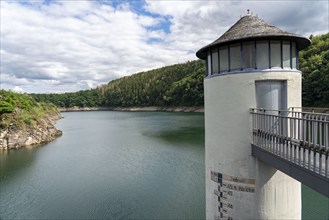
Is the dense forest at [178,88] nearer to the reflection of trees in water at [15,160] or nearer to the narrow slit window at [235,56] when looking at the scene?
the narrow slit window at [235,56]

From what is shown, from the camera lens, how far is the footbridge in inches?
152

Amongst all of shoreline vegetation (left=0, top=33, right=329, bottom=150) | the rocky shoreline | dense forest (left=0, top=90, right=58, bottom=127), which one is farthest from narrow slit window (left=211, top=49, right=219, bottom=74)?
the rocky shoreline

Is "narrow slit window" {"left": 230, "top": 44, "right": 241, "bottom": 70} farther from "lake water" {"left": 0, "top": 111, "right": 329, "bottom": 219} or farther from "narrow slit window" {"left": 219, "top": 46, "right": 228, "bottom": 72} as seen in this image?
"lake water" {"left": 0, "top": 111, "right": 329, "bottom": 219}

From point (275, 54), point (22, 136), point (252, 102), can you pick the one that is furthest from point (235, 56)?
point (22, 136)

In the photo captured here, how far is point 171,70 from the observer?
108500mm

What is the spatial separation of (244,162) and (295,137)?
4.20 feet

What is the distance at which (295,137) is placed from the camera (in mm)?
4555

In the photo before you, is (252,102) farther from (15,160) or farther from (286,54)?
(15,160)

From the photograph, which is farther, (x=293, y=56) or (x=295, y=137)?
(x=293, y=56)

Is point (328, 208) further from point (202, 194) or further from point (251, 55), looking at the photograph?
point (251, 55)

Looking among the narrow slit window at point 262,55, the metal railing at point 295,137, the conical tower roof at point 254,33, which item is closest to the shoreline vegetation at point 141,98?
the conical tower roof at point 254,33

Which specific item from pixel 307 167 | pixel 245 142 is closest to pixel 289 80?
pixel 245 142

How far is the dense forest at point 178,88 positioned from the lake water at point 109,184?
2316 cm

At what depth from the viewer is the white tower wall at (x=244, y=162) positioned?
17.6ft
